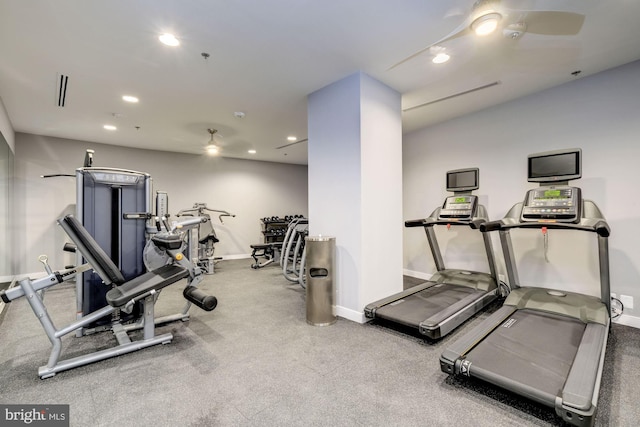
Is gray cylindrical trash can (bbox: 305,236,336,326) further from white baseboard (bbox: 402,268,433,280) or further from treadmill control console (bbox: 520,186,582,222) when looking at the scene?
white baseboard (bbox: 402,268,433,280)

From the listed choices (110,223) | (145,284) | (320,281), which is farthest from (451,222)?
(110,223)

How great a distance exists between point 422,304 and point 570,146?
2.60 m

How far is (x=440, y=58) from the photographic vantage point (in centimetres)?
289

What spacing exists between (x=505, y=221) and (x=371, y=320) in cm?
185

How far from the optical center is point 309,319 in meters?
3.12

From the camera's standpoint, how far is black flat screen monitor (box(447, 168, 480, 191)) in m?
3.93

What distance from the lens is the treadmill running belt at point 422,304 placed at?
2.85 metres

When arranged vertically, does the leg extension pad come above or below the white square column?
below

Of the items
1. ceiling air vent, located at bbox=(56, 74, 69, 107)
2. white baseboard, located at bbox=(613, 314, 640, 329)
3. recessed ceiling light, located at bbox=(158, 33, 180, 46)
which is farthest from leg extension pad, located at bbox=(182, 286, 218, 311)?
white baseboard, located at bbox=(613, 314, 640, 329)

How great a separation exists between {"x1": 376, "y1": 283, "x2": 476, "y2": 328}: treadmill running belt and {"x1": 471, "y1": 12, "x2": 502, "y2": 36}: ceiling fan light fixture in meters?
2.48

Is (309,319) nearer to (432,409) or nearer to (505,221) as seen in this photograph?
(432,409)

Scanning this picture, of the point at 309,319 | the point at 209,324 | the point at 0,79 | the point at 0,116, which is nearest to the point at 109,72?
the point at 0,79

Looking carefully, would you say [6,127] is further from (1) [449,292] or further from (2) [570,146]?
(2) [570,146]

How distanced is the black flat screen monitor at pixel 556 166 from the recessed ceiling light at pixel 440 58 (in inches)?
57.5
